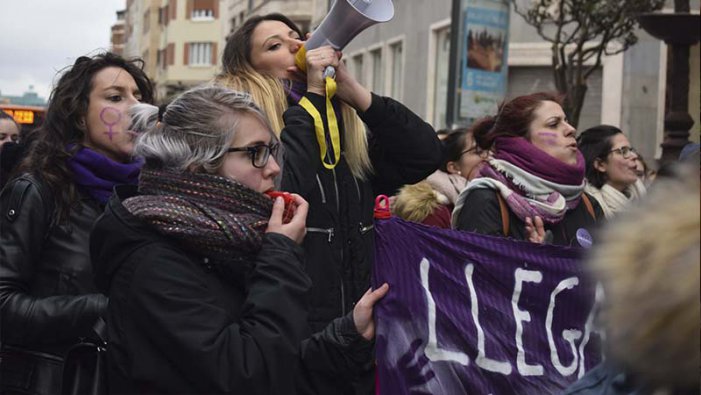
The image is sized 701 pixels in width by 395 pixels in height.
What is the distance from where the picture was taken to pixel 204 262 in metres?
2.77

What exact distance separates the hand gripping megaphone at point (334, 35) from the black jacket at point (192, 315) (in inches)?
37.4

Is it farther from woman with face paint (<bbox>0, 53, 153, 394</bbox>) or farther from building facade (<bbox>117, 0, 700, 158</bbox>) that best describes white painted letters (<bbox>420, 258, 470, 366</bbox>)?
building facade (<bbox>117, 0, 700, 158</bbox>)

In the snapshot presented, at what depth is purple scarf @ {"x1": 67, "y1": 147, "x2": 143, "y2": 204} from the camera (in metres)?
3.95

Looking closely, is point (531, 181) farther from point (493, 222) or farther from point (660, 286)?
point (660, 286)

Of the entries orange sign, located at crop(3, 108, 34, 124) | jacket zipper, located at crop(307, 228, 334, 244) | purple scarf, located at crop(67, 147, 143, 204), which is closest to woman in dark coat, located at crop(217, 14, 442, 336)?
jacket zipper, located at crop(307, 228, 334, 244)

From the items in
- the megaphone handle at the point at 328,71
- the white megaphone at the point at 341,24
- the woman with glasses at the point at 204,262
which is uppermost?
the white megaphone at the point at 341,24

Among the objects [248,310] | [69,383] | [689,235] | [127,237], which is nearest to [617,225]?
[689,235]

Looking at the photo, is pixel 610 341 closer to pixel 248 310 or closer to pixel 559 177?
pixel 248 310

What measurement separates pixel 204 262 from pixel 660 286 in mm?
1531

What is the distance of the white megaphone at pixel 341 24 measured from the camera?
12.4ft

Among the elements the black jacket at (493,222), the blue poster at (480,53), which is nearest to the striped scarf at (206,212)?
the black jacket at (493,222)

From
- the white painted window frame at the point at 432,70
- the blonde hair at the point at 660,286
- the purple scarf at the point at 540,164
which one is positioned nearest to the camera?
the blonde hair at the point at 660,286

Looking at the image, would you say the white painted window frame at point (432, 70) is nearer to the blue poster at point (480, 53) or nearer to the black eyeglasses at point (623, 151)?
the blue poster at point (480, 53)

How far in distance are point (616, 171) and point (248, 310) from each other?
187 inches
